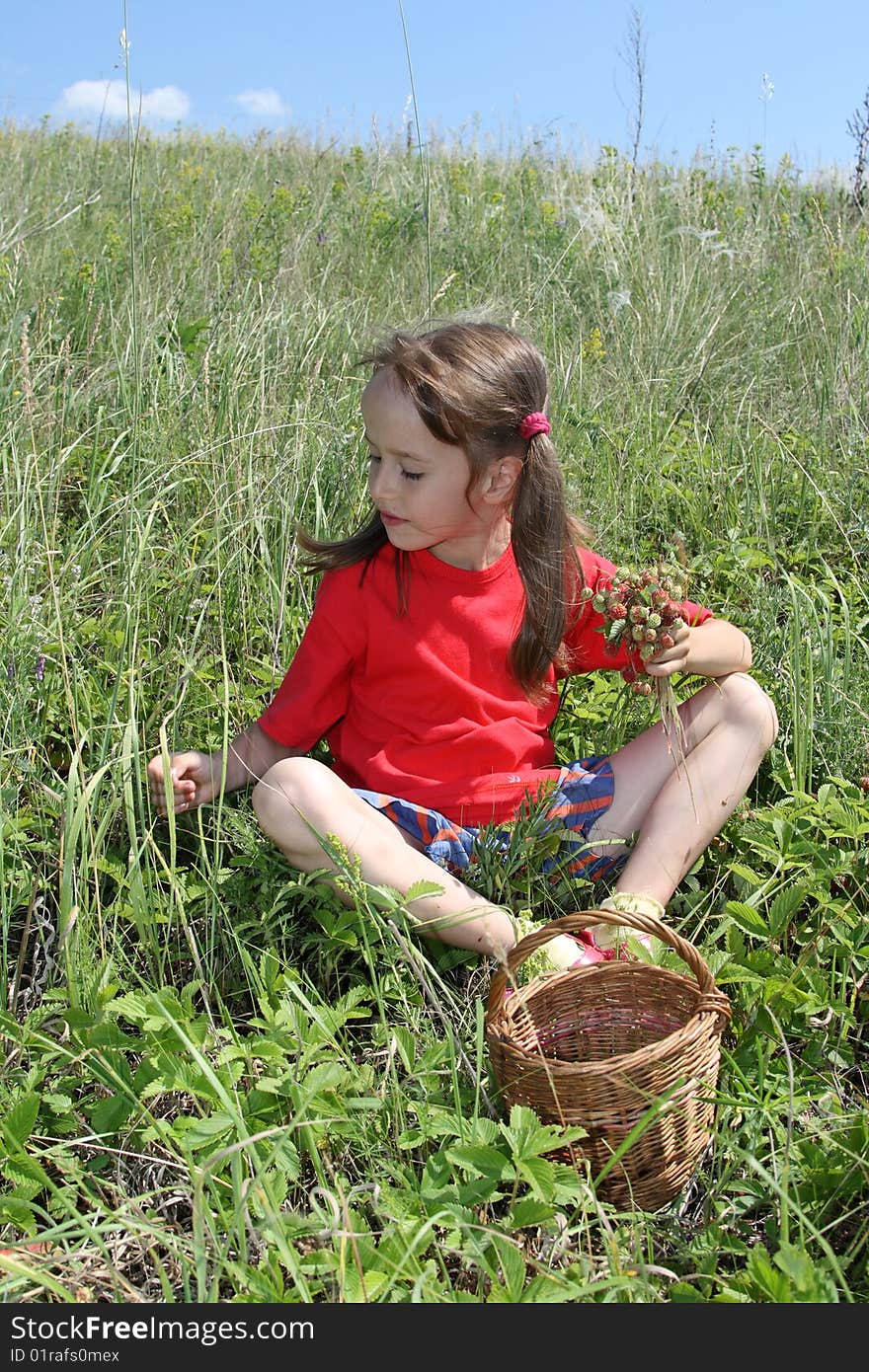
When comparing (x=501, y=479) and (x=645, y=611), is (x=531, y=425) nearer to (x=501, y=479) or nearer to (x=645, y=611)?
(x=501, y=479)

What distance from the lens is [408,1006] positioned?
176 centimetres

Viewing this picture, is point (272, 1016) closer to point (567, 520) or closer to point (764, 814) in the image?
point (764, 814)

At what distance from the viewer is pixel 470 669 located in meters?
2.15

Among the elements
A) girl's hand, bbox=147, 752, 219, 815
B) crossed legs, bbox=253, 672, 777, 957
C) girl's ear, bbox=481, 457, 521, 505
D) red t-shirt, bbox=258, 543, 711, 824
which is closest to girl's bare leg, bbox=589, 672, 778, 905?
crossed legs, bbox=253, 672, 777, 957

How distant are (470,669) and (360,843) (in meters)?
0.44

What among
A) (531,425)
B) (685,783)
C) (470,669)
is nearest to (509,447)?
(531,425)

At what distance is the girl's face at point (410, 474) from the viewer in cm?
202

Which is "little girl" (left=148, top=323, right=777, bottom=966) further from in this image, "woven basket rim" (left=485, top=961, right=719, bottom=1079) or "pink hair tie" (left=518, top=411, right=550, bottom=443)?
"woven basket rim" (left=485, top=961, right=719, bottom=1079)

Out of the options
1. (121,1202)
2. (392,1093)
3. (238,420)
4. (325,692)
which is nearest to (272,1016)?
(392,1093)

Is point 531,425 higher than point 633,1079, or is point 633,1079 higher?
point 531,425

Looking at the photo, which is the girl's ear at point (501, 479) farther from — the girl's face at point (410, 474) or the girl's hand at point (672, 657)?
the girl's hand at point (672, 657)

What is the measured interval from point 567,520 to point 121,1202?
1442 mm

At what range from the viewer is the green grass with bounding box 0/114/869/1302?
1378 mm

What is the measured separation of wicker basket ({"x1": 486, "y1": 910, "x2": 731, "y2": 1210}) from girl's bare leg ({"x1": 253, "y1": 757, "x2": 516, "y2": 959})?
211 mm
